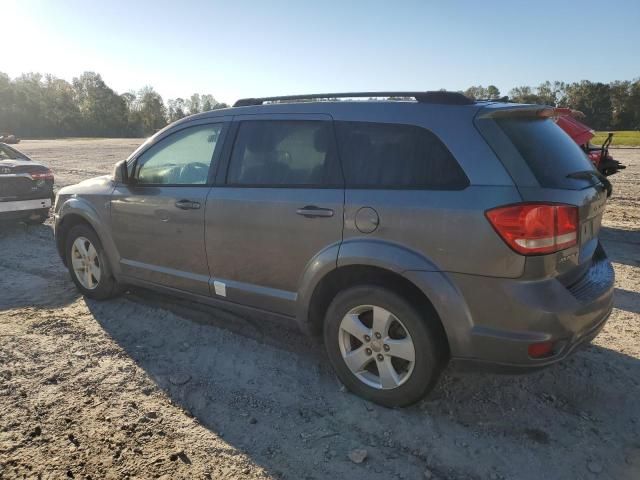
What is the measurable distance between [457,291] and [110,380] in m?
2.48

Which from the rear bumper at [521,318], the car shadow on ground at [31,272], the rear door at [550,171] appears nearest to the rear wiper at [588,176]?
the rear door at [550,171]

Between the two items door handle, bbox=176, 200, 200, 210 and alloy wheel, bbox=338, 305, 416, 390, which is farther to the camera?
door handle, bbox=176, 200, 200, 210

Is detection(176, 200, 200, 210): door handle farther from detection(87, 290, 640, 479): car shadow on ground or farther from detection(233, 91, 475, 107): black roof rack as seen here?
detection(87, 290, 640, 479): car shadow on ground

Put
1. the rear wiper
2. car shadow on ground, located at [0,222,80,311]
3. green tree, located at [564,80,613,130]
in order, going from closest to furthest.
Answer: the rear wiper < car shadow on ground, located at [0,222,80,311] < green tree, located at [564,80,613,130]

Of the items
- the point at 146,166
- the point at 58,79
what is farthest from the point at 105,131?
the point at 146,166

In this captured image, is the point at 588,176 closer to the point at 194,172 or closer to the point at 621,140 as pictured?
the point at 194,172

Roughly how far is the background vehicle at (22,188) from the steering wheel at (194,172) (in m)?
5.29

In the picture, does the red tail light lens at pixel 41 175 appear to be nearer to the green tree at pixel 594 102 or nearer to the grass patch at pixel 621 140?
the grass patch at pixel 621 140

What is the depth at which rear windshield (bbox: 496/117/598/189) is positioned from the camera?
268 centimetres

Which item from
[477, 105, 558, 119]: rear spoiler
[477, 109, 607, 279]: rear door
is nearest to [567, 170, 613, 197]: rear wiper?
[477, 109, 607, 279]: rear door

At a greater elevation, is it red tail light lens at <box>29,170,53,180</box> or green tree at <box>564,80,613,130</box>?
green tree at <box>564,80,613,130</box>

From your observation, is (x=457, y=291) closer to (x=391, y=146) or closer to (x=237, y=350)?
(x=391, y=146)

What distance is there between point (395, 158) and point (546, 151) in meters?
0.87

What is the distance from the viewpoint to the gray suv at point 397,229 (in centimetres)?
257
